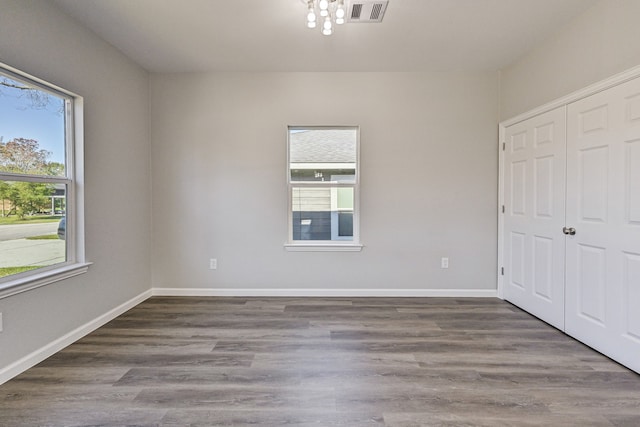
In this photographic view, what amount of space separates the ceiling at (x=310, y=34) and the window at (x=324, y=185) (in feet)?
2.50

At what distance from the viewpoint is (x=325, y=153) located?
3686mm

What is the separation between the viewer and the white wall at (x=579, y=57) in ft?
6.98

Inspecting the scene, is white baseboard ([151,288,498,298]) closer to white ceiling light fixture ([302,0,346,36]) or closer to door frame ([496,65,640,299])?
door frame ([496,65,640,299])

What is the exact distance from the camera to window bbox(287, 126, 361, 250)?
367cm

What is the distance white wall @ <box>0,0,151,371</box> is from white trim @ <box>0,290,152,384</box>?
4 cm

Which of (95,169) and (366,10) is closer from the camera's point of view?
(366,10)

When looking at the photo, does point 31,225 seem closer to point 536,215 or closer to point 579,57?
point 536,215

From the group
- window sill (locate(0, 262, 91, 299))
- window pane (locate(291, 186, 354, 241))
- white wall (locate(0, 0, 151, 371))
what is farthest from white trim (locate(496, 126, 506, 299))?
window sill (locate(0, 262, 91, 299))

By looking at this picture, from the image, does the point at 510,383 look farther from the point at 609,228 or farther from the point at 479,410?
the point at 609,228

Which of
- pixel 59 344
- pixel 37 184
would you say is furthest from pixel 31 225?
pixel 59 344

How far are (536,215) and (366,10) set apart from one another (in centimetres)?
243

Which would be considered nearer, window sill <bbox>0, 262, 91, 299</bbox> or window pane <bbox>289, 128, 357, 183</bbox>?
window sill <bbox>0, 262, 91, 299</bbox>

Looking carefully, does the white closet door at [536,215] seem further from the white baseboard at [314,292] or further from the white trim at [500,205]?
the white baseboard at [314,292]

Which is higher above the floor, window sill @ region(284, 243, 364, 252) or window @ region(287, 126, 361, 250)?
window @ region(287, 126, 361, 250)
